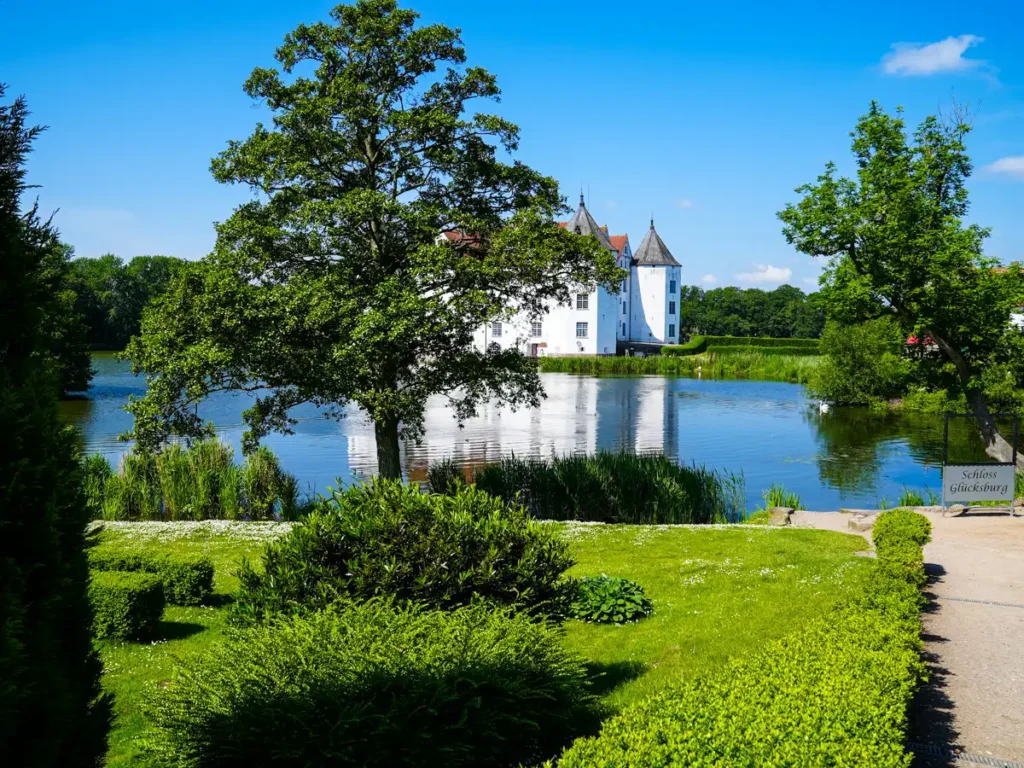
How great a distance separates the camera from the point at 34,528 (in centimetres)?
410

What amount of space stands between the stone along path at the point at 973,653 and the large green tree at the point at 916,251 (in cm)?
887

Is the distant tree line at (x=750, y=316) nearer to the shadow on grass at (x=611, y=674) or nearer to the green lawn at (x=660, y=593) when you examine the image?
the green lawn at (x=660, y=593)

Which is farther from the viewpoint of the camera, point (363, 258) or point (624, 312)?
point (624, 312)

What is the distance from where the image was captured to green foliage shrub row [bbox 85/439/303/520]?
18594mm

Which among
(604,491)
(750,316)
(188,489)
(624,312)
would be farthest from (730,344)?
(188,489)

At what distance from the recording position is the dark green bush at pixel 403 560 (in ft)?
23.9

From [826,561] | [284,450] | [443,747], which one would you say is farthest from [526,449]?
[443,747]

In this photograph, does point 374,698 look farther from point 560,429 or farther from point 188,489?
point 560,429

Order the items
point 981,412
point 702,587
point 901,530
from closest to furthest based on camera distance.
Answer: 1. point 702,587
2. point 901,530
3. point 981,412

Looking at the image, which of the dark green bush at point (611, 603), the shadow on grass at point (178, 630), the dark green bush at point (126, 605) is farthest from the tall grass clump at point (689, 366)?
the dark green bush at point (126, 605)

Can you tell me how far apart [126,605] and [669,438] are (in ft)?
84.9

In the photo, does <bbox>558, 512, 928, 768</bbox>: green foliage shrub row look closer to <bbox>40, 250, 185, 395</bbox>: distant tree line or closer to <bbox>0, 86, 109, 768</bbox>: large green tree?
<bbox>0, 86, 109, 768</bbox>: large green tree

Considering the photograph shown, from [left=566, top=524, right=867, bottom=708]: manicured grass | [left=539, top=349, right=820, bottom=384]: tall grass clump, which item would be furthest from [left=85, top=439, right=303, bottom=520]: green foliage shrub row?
[left=539, top=349, right=820, bottom=384]: tall grass clump

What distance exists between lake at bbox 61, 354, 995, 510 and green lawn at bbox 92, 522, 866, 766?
464 centimetres
